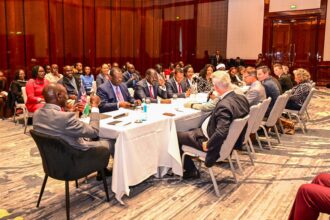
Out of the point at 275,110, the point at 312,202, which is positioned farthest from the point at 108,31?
the point at 312,202

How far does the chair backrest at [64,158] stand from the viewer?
2.79m

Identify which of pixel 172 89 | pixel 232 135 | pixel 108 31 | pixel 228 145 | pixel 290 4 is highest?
pixel 290 4

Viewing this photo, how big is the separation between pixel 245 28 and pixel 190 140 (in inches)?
531

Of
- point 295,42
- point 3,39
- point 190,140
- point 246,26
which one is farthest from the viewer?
point 246,26

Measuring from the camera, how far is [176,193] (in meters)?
3.66

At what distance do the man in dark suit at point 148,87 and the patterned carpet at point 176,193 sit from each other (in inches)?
64.4

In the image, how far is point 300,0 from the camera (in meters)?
14.4

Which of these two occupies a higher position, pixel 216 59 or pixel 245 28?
pixel 245 28

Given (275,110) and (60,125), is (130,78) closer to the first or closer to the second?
(275,110)

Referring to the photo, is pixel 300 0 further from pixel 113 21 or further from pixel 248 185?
pixel 248 185

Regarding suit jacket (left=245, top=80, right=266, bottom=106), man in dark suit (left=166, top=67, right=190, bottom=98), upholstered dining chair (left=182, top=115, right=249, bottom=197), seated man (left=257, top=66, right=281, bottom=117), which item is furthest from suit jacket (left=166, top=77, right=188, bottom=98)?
upholstered dining chair (left=182, top=115, right=249, bottom=197)

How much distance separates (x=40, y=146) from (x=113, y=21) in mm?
9318

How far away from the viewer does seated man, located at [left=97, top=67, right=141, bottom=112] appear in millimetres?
4582

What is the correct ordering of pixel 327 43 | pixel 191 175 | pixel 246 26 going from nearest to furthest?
pixel 191 175
pixel 327 43
pixel 246 26
